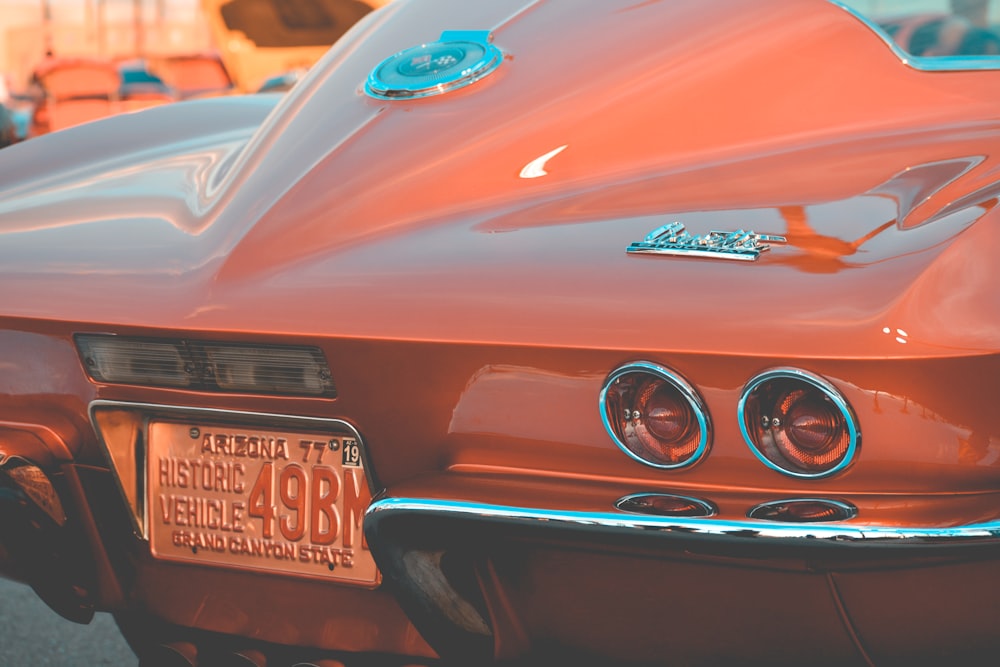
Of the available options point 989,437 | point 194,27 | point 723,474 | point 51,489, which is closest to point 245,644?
point 51,489

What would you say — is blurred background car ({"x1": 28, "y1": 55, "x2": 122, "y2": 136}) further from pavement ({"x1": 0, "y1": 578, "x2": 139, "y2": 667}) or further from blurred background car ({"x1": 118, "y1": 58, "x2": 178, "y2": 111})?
pavement ({"x1": 0, "y1": 578, "x2": 139, "y2": 667})

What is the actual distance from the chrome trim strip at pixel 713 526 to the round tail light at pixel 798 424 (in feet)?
0.31

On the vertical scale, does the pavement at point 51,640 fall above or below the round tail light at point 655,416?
below

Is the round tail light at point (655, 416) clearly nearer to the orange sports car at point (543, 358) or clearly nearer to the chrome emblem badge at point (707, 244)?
the orange sports car at point (543, 358)

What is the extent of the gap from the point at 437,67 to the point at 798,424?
109cm

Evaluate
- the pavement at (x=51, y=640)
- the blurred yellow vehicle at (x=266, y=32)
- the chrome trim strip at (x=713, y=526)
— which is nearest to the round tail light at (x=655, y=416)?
the chrome trim strip at (x=713, y=526)

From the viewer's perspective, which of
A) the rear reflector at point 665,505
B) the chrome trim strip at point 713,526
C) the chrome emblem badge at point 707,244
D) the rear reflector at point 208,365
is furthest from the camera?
the rear reflector at point 208,365

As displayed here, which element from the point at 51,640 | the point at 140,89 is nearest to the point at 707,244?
the point at 51,640

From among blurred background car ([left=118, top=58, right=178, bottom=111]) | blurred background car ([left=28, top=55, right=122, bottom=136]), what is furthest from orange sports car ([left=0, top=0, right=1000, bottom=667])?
blurred background car ([left=28, top=55, right=122, bottom=136])

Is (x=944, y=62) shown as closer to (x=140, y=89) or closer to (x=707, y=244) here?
(x=707, y=244)

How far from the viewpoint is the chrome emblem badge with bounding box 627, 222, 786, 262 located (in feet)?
5.33

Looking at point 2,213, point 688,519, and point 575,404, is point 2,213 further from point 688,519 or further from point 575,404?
point 688,519

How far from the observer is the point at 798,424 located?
1509 mm

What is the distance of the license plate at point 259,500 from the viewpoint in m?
1.86
